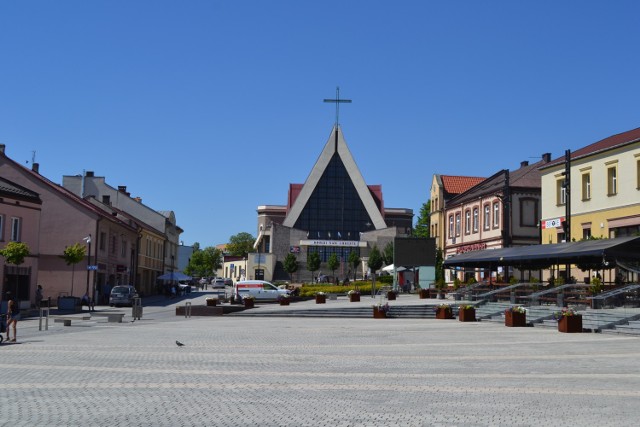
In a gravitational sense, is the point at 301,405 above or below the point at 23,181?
below

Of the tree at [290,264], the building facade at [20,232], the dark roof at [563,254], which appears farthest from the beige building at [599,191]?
the tree at [290,264]

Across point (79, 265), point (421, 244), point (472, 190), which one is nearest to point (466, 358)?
point (421, 244)

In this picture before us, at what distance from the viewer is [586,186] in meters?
43.0

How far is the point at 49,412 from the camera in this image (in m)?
9.55

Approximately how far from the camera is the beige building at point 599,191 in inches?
1511

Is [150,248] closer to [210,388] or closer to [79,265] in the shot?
[79,265]

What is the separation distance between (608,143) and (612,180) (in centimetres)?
318

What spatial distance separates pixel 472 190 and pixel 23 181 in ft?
114

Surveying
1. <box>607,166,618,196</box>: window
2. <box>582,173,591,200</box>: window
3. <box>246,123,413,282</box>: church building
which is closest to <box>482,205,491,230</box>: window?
<box>582,173,591,200</box>: window

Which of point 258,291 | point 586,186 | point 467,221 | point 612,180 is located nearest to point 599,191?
point 612,180

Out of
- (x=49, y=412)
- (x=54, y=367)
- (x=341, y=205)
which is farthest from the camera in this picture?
(x=341, y=205)

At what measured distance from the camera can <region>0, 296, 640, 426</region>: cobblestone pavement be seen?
9398 millimetres

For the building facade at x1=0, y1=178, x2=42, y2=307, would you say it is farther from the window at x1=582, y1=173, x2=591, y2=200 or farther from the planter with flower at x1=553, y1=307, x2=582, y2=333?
the window at x1=582, y1=173, x2=591, y2=200

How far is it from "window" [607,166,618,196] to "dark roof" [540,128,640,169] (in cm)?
116
